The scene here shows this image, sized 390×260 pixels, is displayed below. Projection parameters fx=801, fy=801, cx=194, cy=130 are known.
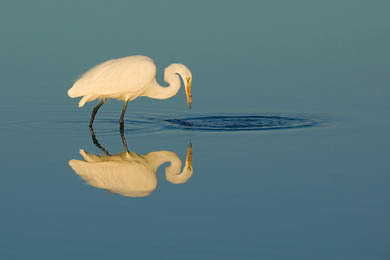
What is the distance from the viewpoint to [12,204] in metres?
8.70

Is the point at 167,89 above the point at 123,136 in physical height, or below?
above

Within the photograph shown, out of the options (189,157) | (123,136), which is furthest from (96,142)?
(189,157)

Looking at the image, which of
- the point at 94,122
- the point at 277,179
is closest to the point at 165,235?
the point at 277,179

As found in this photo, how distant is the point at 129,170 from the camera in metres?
10.4

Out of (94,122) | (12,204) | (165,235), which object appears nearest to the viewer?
(165,235)

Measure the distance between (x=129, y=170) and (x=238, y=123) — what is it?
359cm

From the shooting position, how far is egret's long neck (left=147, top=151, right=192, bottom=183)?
32.7 ft

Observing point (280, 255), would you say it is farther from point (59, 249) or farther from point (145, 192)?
point (145, 192)

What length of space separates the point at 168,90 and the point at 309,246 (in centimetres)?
738

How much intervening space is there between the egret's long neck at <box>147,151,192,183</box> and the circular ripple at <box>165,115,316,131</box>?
1997 millimetres

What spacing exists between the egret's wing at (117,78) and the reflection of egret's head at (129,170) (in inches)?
87.3

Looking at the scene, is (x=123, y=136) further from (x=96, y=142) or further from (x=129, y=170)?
(x=129, y=170)

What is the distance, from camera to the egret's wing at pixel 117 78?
13445mm

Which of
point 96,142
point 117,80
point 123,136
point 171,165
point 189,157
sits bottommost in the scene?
point 171,165
